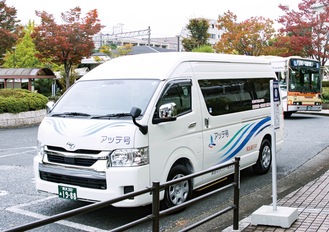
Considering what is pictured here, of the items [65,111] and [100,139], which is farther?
[65,111]

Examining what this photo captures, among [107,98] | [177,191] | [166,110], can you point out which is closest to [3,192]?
[107,98]

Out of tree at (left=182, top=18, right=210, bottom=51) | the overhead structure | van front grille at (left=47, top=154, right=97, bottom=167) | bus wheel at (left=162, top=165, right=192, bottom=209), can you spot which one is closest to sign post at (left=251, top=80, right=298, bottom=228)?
bus wheel at (left=162, top=165, right=192, bottom=209)

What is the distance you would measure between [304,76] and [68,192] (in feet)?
62.8

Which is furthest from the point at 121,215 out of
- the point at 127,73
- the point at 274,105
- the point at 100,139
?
the point at 274,105

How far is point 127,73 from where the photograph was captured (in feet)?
21.0

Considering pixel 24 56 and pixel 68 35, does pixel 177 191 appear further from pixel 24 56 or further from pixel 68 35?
pixel 24 56

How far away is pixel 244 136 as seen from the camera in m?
7.79

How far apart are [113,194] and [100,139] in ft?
2.34

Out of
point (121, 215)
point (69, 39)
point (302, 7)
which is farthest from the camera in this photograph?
point (302, 7)

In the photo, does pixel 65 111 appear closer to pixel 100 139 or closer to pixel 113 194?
pixel 100 139

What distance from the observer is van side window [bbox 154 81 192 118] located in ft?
19.7

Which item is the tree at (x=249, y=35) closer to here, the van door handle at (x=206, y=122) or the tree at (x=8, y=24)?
the tree at (x=8, y=24)

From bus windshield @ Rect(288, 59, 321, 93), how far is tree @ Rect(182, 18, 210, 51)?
2625cm

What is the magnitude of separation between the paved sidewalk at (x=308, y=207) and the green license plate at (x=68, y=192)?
1989 mm
